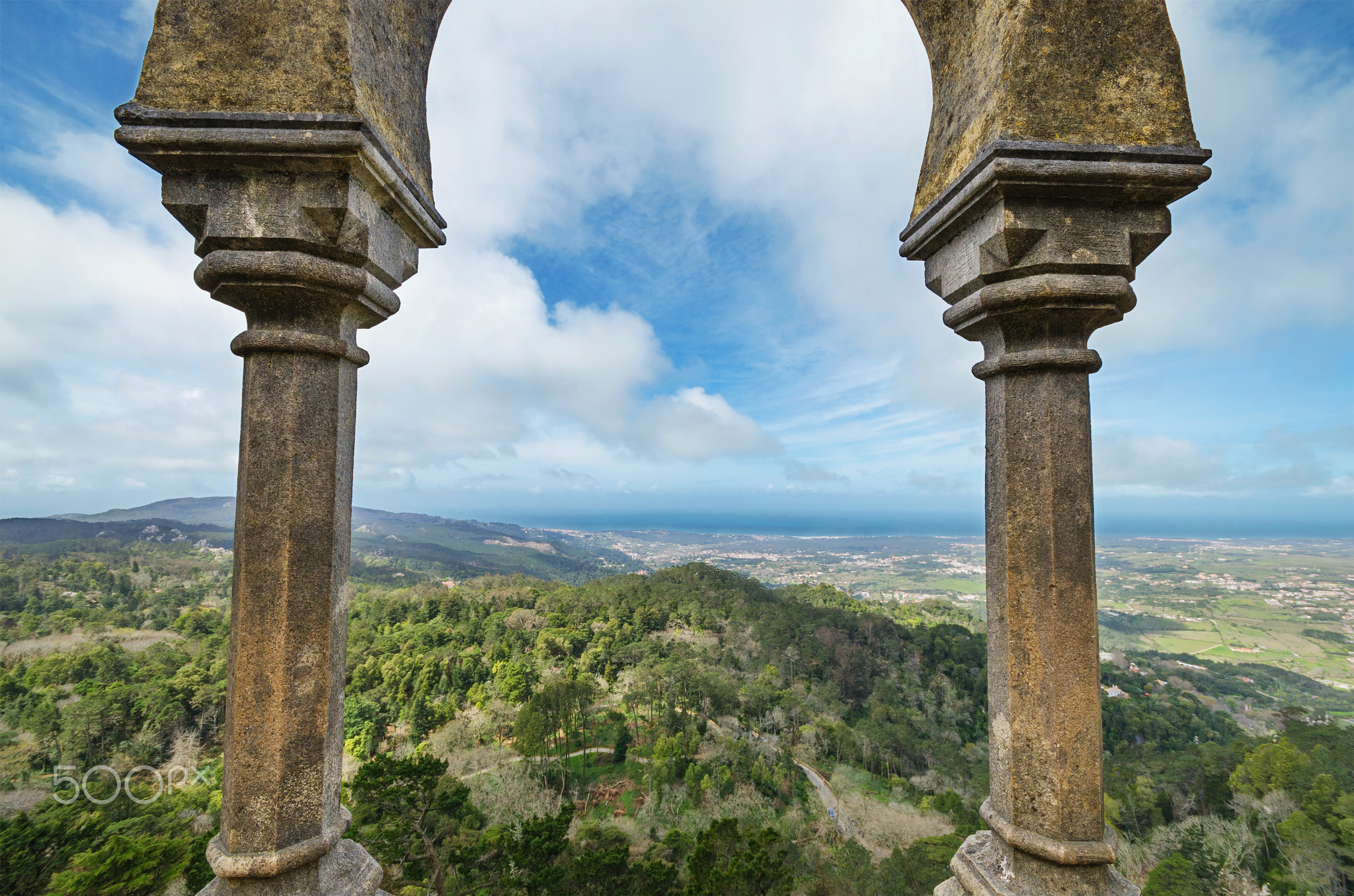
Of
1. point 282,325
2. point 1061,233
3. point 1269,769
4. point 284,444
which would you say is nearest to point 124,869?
point 284,444

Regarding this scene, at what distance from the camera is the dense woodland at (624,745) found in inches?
359

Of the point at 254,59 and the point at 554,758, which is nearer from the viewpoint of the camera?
the point at 254,59

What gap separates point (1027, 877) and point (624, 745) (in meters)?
19.7

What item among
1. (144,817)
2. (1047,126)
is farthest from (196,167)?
(144,817)

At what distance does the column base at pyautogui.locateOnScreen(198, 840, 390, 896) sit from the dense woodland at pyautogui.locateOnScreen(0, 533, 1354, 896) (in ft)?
22.8

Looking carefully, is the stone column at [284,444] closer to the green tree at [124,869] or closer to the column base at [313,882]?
the column base at [313,882]

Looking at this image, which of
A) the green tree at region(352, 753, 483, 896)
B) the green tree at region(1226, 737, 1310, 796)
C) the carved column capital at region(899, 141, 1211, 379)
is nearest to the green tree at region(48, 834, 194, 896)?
the green tree at region(352, 753, 483, 896)

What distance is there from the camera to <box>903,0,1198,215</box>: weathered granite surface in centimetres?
217

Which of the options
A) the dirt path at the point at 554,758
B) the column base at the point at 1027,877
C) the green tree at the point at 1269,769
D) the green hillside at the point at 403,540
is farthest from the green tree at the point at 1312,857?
the green hillside at the point at 403,540

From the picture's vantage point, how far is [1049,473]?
2.12m

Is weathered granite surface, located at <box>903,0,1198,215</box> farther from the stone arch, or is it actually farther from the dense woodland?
the dense woodland

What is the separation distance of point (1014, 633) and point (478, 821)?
16.3m

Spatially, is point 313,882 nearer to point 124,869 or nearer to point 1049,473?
point 1049,473

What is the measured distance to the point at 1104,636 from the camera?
37.0 m
